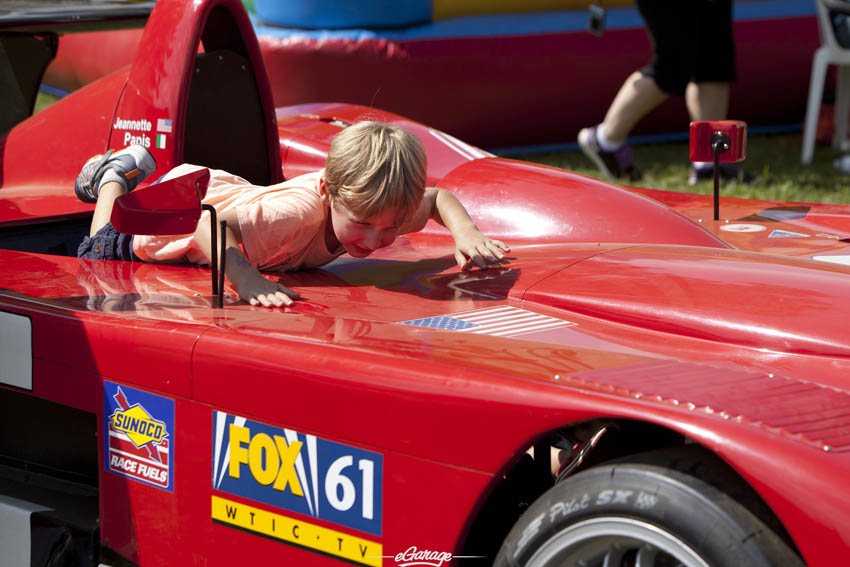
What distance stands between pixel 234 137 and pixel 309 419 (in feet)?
5.32

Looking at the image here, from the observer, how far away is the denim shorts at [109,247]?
263 centimetres

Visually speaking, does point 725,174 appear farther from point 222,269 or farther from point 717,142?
point 222,269

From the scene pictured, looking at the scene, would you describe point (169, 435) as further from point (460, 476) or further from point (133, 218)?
point (460, 476)

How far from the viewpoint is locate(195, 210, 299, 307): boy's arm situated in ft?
7.18

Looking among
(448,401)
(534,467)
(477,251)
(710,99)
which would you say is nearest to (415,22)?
(710,99)

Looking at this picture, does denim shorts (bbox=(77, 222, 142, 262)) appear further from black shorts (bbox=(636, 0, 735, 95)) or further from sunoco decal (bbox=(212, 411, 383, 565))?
black shorts (bbox=(636, 0, 735, 95))

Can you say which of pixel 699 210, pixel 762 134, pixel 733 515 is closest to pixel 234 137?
→ pixel 699 210

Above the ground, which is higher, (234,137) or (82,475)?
(234,137)

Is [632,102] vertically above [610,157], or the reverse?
[632,102]

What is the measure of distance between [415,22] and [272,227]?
4.78m

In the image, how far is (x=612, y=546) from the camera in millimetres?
1524

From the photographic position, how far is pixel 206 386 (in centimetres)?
185

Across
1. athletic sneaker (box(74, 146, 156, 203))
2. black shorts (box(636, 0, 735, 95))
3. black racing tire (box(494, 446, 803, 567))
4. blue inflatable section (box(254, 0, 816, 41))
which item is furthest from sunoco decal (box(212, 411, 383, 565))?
blue inflatable section (box(254, 0, 816, 41))

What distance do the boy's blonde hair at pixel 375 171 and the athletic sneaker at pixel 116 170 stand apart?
755 mm
